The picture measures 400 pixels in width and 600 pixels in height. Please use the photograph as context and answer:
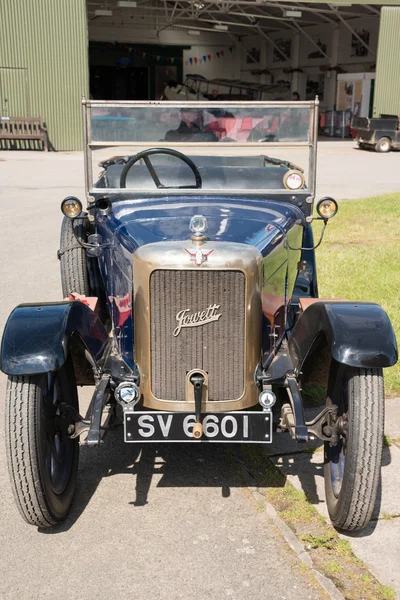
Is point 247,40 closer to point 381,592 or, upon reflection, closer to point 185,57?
point 185,57

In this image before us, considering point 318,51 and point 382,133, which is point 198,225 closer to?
point 382,133

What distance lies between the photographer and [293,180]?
4.14 metres

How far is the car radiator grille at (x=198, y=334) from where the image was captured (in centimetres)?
274

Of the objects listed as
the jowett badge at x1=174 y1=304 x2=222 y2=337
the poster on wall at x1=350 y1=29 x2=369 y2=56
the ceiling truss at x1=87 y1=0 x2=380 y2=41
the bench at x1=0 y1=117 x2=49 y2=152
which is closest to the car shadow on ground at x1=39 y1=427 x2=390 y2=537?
the jowett badge at x1=174 y1=304 x2=222 y2=337

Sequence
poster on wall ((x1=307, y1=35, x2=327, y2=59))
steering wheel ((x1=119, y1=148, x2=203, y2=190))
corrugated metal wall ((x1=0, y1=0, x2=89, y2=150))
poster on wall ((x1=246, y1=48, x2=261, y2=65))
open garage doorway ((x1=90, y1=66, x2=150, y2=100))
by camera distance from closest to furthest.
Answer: steering wheel ((x1=119, y1=148, x2=203, y2=190)) < corrugated metal wall ((x1=0, y1=0, x2=89, y2=150)) < poster on wall ((x1=307, y1=35, x2=327, y2=59)) < poster on wall ((x1=246, y1=48, x2=261, y2=65)) < open garage doorway ((x1=90, y1=66, x2=150, y2=100))

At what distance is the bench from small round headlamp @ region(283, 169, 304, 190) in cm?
1719

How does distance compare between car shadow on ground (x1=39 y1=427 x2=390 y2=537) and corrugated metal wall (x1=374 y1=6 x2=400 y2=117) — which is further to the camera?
corrugated metal wall (x1=374 y1=6 x2=400 y2=117)

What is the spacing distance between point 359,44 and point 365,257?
79.1ft

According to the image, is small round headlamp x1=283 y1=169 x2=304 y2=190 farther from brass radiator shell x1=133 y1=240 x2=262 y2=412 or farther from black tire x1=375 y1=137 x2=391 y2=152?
black tire x1=375 y1=137 x2=391 y2=152

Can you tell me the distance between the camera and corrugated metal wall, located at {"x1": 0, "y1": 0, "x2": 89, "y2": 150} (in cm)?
1922

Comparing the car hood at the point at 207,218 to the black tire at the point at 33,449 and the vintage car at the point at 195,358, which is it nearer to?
the vintage car at the point at 195,358

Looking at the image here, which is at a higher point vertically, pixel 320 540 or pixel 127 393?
pixel 127 393

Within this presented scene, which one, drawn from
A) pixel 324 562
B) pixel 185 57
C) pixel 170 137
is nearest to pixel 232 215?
pixel 170 137

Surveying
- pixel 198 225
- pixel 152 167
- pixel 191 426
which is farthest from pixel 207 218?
pixel 152 167
